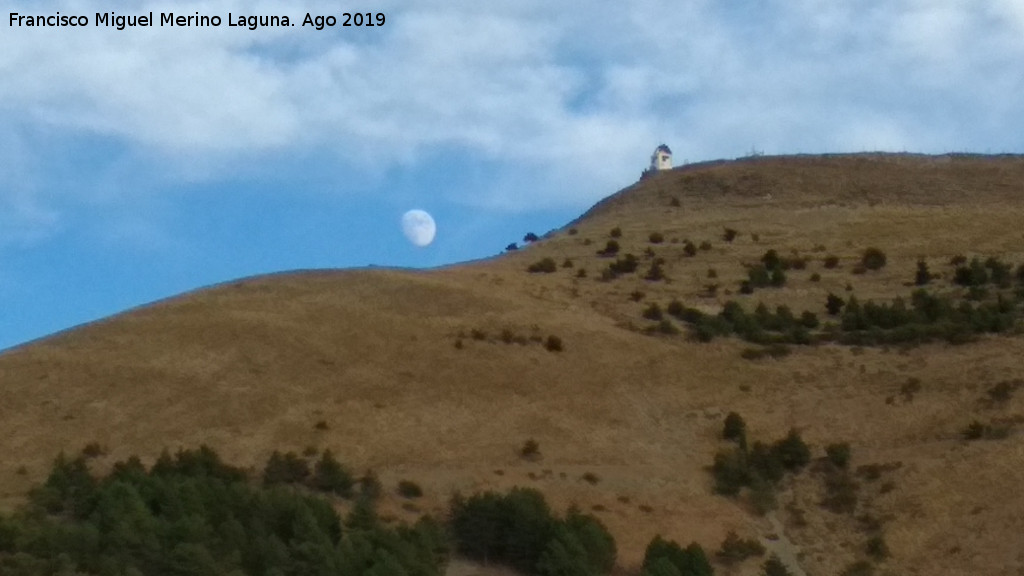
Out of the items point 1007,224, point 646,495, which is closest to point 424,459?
point 646,495

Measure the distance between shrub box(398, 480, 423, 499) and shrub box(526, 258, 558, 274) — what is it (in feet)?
69.4

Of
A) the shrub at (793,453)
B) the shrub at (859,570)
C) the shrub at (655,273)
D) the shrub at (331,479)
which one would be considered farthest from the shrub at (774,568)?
the shrub at (655,273)

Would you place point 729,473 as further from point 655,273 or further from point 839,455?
point 655,273

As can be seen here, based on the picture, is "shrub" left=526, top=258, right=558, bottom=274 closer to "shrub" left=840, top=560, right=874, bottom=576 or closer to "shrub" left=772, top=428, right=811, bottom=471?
"shrub" left=772, top=428, right=811, bottom=471

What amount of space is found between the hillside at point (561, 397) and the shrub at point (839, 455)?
1.88 feet

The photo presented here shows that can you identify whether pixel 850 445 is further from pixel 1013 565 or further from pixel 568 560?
→ pixel 568 560

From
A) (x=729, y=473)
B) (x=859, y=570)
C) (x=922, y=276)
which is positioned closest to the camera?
(x=859, y=570)

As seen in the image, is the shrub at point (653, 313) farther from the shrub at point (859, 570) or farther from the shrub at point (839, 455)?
the shrub at point (859, 570)

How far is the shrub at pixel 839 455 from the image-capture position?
1487 inches

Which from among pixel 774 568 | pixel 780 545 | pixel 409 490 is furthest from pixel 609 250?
pixel 774 568

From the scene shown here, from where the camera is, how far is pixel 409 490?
3488 cm

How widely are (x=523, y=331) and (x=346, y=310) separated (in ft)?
16.1

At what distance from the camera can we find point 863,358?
1758 inches

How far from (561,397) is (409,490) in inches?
283
